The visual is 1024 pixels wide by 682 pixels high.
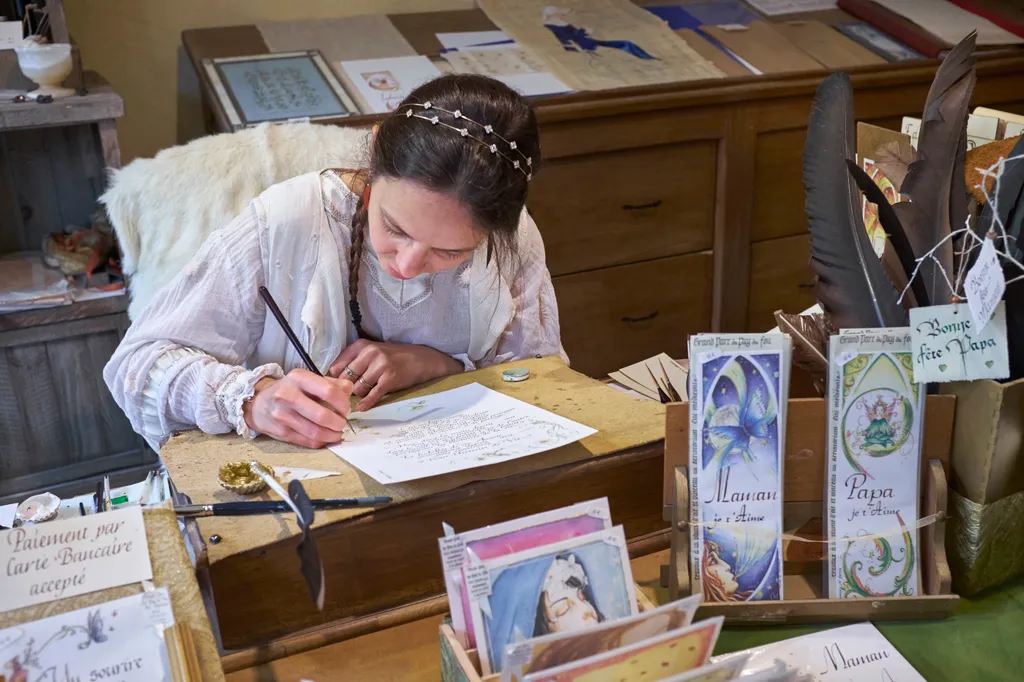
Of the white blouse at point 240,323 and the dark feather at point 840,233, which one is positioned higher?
the dark feather at point 840,233

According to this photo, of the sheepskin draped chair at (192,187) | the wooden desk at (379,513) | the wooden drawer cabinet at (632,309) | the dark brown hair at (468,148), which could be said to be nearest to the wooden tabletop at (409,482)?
the wooden desk at (379,513)

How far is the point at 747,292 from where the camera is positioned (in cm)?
295

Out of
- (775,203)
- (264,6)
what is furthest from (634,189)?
(264,6)

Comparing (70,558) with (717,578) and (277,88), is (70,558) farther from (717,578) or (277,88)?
(277,88)

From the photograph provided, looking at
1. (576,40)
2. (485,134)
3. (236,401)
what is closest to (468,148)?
(485,134)

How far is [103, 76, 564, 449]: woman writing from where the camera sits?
48.8 inches

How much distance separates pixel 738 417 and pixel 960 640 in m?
0.31

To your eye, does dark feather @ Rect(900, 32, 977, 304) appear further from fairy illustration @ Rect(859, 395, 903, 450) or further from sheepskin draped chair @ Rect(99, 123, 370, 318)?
sheepskin draped chair @ Rect(99, 123, 370, 318)

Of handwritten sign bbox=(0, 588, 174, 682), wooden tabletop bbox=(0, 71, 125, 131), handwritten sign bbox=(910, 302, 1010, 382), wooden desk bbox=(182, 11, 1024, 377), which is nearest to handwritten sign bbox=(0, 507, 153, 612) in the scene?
handwritten sign bbox=(0, 588, 174, 682)

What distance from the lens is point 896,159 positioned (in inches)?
51.6

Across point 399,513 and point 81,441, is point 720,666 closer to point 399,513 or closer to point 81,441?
point 399,513

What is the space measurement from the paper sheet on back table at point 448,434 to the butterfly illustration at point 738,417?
18 cm

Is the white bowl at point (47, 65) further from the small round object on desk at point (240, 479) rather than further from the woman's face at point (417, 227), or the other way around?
the small round object on desk at point (240, 479)

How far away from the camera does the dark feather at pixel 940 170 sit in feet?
3.62
